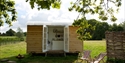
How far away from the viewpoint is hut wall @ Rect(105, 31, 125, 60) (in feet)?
35.7

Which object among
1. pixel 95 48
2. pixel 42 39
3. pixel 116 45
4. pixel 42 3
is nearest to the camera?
pixel 42 3

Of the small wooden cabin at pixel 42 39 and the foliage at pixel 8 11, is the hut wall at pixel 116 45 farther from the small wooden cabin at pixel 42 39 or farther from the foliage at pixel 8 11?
the foliage at pixel 8 11

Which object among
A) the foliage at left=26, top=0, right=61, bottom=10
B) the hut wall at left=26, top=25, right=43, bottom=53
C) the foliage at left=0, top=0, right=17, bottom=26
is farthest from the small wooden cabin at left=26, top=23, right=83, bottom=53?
the foliage at left=26, top=0, right=61, bottom=10

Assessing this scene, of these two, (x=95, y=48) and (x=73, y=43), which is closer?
(x=73, y=43)

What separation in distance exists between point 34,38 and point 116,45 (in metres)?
5.60

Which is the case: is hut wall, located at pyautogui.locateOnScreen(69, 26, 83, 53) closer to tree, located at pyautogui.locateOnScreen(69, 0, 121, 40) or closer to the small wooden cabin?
the small wooden cabin

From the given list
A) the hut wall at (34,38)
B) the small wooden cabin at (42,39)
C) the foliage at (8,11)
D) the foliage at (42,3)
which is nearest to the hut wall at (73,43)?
the small wooden cabin at (42,39)

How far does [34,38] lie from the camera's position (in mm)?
13828

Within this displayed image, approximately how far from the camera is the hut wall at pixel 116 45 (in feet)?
35.7

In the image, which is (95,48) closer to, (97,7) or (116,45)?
(116,45)

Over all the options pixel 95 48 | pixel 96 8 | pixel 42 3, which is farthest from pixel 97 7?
pixel 95 48

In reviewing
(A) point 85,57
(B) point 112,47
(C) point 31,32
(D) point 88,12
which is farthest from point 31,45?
(D) point 88,12

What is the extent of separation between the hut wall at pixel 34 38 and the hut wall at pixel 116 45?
4.75 metres

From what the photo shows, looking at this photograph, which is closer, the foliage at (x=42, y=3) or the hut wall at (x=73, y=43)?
the foliage at (x=42, y=3)
